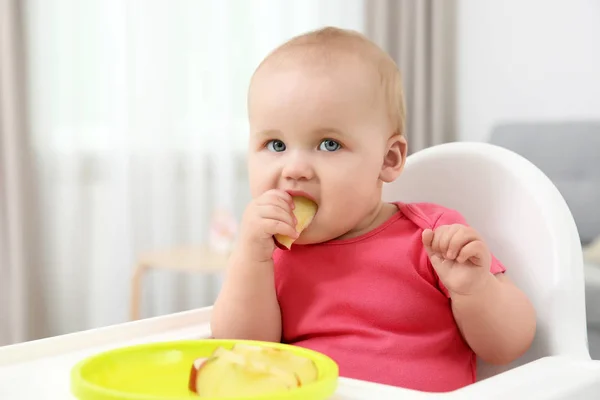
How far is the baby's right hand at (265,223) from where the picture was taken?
2.67 ft

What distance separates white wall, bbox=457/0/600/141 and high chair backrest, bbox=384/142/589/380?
6.24 ft

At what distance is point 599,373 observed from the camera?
2.34 ft

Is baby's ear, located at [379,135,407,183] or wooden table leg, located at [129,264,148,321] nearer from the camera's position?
baby's ear, located at [379,135,407,183]

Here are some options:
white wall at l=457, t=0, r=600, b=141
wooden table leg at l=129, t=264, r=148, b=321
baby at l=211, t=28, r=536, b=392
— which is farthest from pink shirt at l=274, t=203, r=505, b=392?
white wall at l=457, t=0, r=600, b=141

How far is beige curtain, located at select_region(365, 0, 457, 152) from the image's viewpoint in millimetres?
3264

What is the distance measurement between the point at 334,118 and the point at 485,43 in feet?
8.37

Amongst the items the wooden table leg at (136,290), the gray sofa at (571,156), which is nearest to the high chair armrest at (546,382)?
the gray sofa at (571,156)

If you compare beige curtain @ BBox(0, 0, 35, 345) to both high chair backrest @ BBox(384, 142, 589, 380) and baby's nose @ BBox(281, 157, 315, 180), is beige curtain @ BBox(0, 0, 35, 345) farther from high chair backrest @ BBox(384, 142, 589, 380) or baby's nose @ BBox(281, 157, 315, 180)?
baby's nose @ BBox(281, 157, 315, 180)

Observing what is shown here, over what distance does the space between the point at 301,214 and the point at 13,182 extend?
1.75m

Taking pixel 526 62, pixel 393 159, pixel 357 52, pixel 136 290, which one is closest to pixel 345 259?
pixel 393 159

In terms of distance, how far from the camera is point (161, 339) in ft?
2.69

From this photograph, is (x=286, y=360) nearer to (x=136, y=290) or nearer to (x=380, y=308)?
(x=380, y=308)

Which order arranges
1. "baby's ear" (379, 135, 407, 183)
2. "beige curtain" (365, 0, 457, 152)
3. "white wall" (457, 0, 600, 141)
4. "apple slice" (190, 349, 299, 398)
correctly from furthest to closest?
"beige curtain" (365, 0, 457, 152) → "white wall" (457, 0, 600, 141) → "baby's ear" (379, 135, 407, 183) → "apple slice" (190, 349, 299, 398)

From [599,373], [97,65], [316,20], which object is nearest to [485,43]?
[316,20]
